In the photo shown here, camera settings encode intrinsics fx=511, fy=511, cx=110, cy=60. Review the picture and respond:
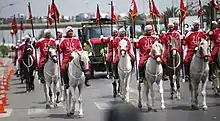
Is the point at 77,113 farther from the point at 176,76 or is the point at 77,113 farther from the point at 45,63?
the point at 176,76

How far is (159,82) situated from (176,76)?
2941mm

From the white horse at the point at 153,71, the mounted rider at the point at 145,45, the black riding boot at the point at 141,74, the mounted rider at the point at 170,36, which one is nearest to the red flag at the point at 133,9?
the mounted rider at the point at 170,36

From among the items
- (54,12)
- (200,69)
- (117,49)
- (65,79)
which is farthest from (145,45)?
(54,12)

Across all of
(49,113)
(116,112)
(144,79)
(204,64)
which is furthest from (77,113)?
(116,112)

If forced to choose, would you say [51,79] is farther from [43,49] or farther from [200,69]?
[200,69]

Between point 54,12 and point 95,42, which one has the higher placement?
point 54,12

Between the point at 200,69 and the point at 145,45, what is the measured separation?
1.86 m

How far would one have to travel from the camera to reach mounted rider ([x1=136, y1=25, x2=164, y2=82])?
1516cm

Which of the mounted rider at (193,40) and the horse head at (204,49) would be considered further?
the mounted rider at (193,40)

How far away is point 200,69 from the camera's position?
14.4m

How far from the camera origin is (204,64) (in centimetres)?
1431

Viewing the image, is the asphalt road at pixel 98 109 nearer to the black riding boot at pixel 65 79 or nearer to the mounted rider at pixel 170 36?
the black riding boot at pixel 65 79

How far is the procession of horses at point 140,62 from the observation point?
1396 centimetres

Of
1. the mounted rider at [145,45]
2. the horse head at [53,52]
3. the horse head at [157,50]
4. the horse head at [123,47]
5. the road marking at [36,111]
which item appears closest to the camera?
the horse head at [157,50]
